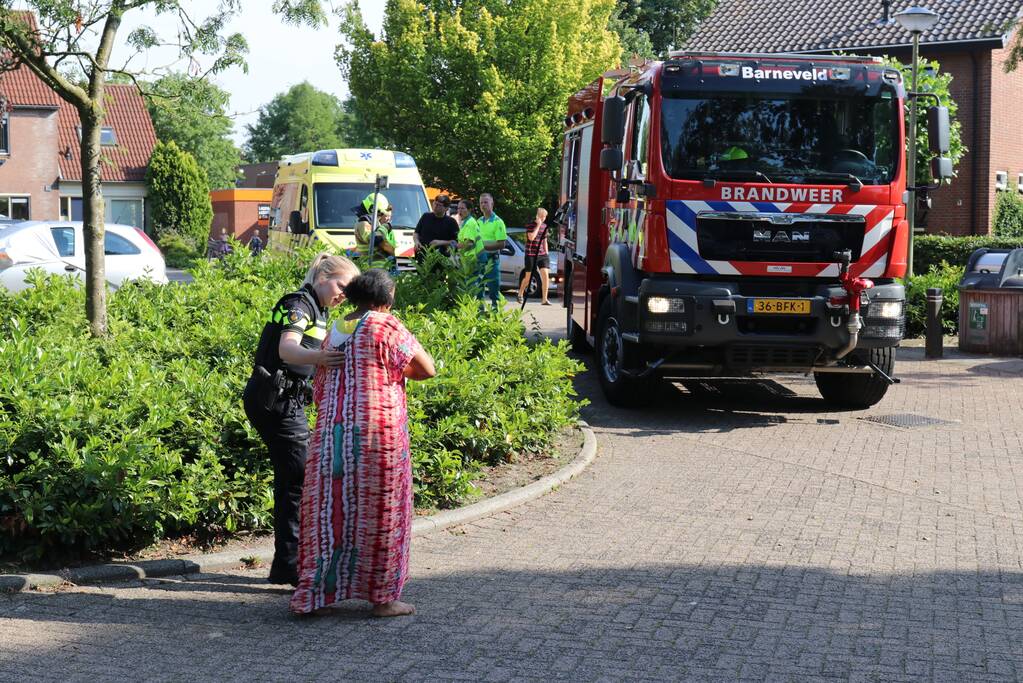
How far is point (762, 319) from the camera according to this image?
35.2 feet

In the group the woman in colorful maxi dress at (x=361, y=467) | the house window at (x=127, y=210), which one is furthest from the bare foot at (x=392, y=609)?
the house window at (x=127, y=210)

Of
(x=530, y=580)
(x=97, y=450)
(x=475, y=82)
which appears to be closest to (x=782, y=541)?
(x=530, y=580)

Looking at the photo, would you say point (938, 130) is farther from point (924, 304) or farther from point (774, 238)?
point (924, 304)

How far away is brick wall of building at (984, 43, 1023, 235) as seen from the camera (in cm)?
3247

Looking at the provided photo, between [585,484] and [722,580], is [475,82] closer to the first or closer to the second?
[585,484]

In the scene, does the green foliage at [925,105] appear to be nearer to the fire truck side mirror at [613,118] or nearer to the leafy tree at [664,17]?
the fire truck side mirror at [613,118]

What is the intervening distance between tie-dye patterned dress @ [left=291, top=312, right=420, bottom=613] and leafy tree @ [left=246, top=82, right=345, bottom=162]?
11135cm

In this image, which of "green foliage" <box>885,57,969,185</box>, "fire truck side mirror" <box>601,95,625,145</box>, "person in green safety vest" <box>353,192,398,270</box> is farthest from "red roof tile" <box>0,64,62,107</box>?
"fire truck side mirror" <box>601,95,625,145</box>

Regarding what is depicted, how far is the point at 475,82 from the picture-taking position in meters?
36.9

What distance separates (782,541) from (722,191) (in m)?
4.25

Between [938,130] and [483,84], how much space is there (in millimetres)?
26167

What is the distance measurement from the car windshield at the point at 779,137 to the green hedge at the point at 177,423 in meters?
2.11

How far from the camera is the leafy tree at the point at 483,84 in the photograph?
3650 cm

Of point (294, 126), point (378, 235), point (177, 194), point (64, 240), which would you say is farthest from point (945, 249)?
point (294, 126)
